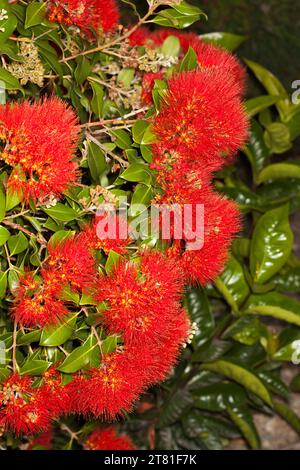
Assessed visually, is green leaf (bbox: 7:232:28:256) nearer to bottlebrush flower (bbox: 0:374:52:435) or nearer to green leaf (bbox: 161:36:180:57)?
bottlebrush flower (bbox: 0:374:52:435)

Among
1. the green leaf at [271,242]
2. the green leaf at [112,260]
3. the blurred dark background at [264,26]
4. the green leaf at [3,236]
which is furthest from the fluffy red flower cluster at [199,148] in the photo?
the blurred dark background at [264,26]

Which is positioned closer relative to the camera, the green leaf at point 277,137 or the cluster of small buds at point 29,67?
the cluster of small buds at point 29,67

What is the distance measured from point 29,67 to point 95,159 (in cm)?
15

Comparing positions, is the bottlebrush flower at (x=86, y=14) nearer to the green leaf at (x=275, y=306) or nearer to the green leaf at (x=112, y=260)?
the green leaf at (x=112, y=260)

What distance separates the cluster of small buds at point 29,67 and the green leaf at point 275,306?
0.84 meters

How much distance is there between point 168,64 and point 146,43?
0.16 meters

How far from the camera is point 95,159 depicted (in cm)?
102

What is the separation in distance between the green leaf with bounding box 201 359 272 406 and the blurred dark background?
1066 millimetres

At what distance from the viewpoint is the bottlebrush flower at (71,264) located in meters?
0.92

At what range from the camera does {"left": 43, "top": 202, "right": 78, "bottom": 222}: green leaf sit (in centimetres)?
96

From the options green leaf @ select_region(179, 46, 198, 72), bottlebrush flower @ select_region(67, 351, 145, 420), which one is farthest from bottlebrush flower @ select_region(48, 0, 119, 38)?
bottlebrush flower @ select_region(67, 351, 145, 420)

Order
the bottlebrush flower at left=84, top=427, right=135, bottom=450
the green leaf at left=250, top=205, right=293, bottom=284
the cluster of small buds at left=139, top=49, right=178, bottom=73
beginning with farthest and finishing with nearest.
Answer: the green leaf at left=250, top=205, right=293, bottom=284 → the bottlebrush flower at left=84, top=427, right=135, bottom=450 → the cluster of small buds at left=139, top=49, right=178, bottom=73
